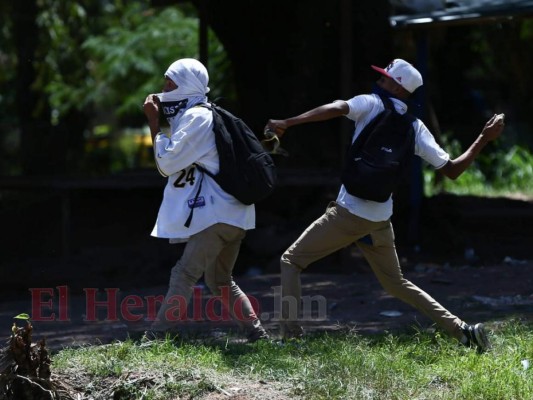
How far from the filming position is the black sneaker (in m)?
6.34

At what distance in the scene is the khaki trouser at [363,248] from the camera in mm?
6500

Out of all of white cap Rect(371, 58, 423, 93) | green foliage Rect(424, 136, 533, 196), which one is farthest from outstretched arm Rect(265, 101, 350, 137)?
green foliage Rect(424, 136, 533, 196)

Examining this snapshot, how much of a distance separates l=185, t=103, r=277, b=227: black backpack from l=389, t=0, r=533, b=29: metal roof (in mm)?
5066

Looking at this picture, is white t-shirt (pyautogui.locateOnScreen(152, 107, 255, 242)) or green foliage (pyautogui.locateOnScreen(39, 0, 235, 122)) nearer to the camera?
white t-shirt (pyautogui.locateOnScreen(152, 107, 255, 242))

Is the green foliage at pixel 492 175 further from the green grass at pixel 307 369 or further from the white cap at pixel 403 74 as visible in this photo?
the green grass at pixel 307 369

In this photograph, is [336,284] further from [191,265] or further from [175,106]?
[175,106]

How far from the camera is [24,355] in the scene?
531cm

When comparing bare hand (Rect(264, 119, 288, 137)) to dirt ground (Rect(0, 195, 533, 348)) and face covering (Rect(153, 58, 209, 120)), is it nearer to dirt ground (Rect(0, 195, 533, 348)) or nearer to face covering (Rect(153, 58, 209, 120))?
face covering (Rect(153, 58, 209, 120))

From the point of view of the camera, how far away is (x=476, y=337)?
20.8ft

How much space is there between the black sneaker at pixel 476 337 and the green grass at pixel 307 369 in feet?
0.19

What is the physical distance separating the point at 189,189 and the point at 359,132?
1.08 meters

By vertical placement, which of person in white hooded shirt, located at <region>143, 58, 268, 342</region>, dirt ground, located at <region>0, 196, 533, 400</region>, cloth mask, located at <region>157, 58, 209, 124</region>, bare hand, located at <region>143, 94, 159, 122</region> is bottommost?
dirt ground, located at <region>0, 196, 533, 400</region>

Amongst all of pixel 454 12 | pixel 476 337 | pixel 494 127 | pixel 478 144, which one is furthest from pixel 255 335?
pixel 454 12

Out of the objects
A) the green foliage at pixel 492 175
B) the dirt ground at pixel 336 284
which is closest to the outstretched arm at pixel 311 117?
the dirt ground at pixel 336 284
